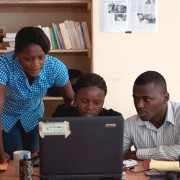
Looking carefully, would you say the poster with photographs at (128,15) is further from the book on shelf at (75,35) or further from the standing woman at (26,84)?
the standing woman at (26,84)

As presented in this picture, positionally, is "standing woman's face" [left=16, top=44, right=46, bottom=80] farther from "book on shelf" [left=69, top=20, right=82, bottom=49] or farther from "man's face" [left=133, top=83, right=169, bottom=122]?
"book on shelf" [left=69, top=20, right=82, bottom=49]

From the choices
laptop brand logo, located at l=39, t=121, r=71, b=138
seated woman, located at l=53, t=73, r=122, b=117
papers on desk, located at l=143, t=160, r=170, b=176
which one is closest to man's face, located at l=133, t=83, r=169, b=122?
seated woman, located at l=53, t=73, r=122, b=117

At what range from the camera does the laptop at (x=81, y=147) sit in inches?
54.1

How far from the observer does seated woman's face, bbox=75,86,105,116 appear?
202 centimetres

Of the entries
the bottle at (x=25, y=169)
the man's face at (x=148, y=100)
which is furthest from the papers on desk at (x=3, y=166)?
the man's face at (x=148, y=100)

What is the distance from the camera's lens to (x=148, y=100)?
79.0 inches

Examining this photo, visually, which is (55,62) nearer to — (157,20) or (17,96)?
(17,96)

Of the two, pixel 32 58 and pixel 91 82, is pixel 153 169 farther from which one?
pixel 32 58

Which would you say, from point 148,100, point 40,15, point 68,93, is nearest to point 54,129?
point 148,100

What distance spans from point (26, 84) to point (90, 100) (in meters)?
0.45

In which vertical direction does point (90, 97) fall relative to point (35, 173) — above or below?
above

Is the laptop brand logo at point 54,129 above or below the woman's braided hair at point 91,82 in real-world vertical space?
below

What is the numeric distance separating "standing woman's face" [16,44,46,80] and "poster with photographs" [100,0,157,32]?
44.9 inches

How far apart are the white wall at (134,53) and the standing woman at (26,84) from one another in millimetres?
777
